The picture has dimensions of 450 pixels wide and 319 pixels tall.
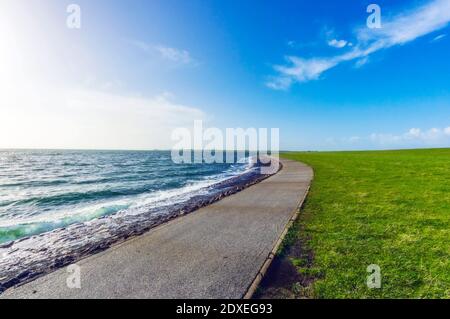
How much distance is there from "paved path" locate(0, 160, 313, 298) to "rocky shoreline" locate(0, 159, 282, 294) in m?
0.74

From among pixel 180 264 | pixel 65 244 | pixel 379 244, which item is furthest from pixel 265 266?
pixel 65 244

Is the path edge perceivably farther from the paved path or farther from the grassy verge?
the grassy verge

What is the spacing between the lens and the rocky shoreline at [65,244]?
21.4 feet

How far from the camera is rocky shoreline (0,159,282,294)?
21.4 ft

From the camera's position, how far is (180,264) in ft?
19.9

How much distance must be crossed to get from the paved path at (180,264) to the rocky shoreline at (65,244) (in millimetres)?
743

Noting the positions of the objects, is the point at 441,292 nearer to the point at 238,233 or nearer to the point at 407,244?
the point at 407,244

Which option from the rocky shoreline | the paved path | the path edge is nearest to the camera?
the path edge

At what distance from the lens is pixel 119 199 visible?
1803 centimetres

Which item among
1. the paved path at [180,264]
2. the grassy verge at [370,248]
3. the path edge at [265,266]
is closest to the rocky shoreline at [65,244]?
the paved path at [180,264]

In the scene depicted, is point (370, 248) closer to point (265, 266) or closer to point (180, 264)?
point (265, 266)

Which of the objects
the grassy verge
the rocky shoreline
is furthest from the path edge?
the rocky shoreline

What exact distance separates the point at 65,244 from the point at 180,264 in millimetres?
5167
